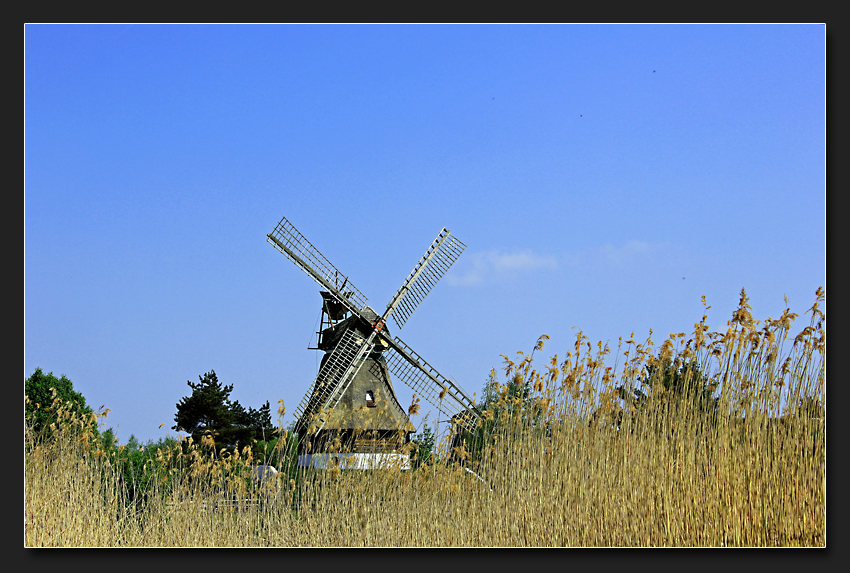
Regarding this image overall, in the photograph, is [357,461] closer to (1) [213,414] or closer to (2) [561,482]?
(2) [561,482]

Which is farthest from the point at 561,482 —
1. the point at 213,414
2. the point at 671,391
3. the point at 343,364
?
the point at 213,414

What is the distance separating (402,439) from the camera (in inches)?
200

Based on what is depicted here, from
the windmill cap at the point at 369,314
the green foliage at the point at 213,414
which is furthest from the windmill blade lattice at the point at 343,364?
the green foliage at the point at 213,414

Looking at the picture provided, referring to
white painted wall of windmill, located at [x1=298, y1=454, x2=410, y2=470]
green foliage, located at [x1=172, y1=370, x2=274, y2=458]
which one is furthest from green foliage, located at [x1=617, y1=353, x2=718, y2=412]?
green foliage, located at [x1=172, y1=370, x2=274, y2=458]

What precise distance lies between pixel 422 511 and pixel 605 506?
1162mm

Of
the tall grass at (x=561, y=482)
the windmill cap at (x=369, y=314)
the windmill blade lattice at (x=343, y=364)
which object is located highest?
the windmill cap at (x=369, y=314)

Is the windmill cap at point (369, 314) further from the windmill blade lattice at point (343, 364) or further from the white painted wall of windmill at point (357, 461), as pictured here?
the white painted wall of windmill at point (357, 461)

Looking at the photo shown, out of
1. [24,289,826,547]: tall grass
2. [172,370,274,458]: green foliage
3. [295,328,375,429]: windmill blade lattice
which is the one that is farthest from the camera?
[172,370,274,458]: green foliage

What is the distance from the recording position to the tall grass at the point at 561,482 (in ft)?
13.2

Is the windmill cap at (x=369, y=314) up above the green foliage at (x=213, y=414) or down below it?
above

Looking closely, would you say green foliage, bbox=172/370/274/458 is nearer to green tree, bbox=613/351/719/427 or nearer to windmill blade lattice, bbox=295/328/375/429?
windmill blade lattice, bbox=295/328/375/429

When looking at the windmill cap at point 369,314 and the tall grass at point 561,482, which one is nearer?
the tall grass at point 561,482

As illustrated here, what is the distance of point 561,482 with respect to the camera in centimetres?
427

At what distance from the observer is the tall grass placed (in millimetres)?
4020
